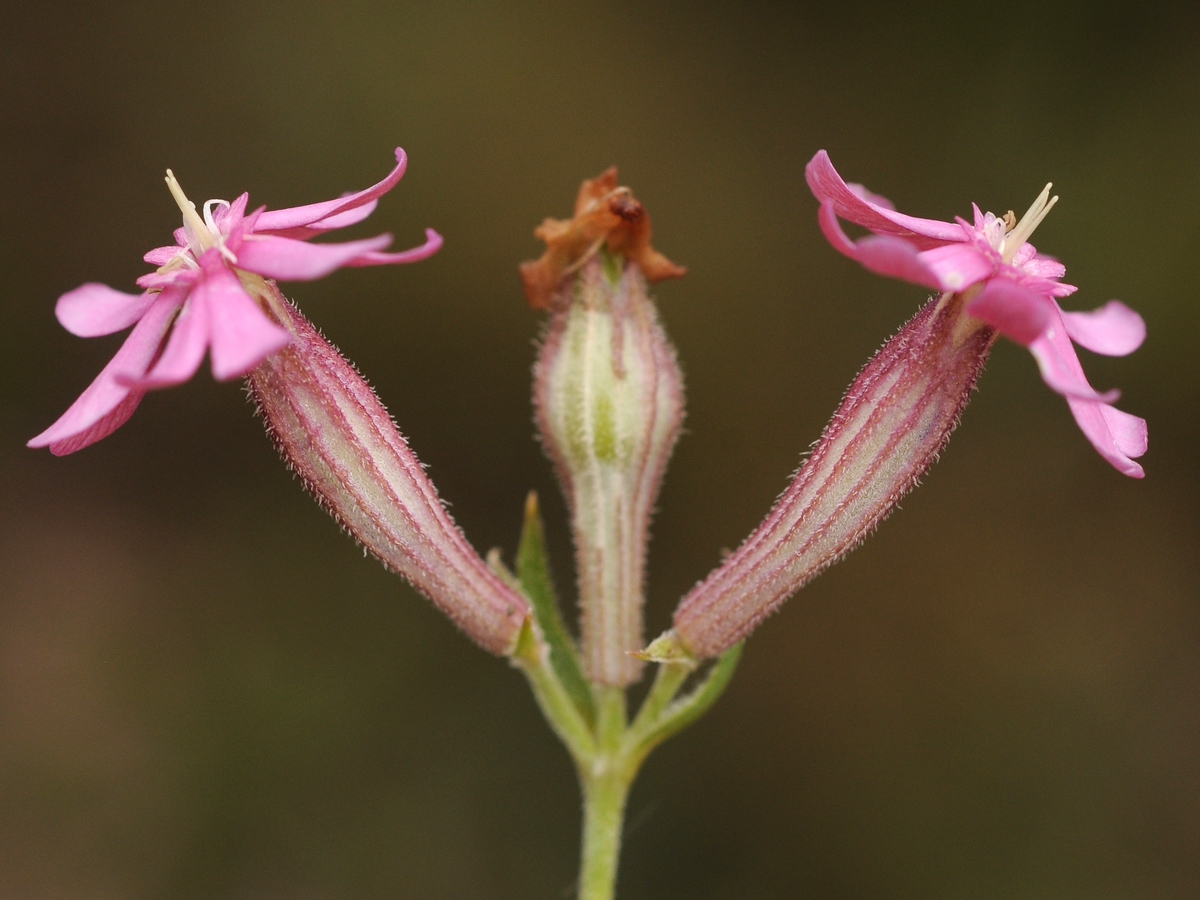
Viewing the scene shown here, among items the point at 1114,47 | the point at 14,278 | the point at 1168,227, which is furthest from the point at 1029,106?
the point at 14,278

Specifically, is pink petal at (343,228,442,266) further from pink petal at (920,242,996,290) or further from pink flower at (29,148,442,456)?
pink petal at (920,242,996,290)

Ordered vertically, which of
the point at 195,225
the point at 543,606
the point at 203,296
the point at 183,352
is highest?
the point at 195,225

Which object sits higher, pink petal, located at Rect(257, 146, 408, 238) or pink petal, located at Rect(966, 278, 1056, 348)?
pink petal, located at Rect(257, 146, 408, 238)

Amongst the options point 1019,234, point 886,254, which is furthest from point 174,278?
point 1019,234

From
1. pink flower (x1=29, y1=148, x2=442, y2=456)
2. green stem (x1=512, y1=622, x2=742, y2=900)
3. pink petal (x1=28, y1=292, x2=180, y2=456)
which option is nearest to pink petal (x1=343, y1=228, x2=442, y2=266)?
pink flower (x1=29, y1=148, x2=442, y2=456)

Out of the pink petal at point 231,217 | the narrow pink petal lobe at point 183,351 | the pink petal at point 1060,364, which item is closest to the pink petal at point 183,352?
the narrow pink petal lobe at point 183,351

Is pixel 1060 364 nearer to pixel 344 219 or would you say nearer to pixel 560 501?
pixel 344 219
